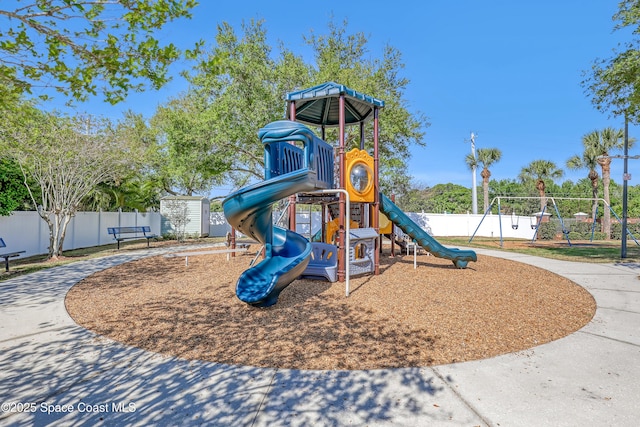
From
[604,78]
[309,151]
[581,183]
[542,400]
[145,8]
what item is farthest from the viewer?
[581,183]

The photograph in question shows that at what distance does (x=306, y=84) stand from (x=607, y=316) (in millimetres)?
12365

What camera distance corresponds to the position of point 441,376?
312cm

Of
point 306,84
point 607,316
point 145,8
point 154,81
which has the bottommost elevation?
point 607,316

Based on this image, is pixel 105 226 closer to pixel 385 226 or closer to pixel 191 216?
pixel 191 216

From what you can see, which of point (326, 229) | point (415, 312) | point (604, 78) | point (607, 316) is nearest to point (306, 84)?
point (326, 229)

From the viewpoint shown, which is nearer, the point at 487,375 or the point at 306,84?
the point at 487,375

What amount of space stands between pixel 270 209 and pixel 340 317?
2.06 m

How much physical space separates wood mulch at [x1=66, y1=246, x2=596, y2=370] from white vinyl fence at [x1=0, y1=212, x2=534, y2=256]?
5152 mm

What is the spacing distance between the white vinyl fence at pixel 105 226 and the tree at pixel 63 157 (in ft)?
2.95

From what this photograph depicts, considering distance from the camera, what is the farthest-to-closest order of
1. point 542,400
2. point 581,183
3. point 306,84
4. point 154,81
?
point 581,183, point 306,84, point 154,81, point 542,400

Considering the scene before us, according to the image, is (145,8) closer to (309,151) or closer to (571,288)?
(309,151)

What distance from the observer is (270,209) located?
5543mm

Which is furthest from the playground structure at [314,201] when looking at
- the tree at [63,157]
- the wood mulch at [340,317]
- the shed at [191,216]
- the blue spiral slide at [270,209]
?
the shed at [191,216]

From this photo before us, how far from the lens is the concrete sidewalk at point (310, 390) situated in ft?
8.14
